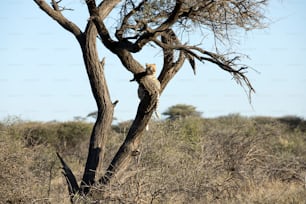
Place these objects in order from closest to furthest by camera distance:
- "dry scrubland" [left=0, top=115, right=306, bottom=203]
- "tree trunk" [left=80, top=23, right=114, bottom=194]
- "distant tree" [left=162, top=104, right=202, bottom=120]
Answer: "dry scrubland" [left=0, top=115, right=306, bottom=203] < "tree trunk" [left=80, top=23, right=114, bottom=194] < "distant tree" [left=162, top=104, right=202, bottom=120]

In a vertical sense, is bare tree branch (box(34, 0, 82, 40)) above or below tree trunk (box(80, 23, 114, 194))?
above

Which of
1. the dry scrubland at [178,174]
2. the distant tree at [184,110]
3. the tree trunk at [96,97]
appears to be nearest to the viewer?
the dry scrubland at [178,174]

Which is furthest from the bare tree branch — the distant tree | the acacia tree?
the distant tree

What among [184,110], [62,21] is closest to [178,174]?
[62,21]

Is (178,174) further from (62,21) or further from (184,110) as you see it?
(184,110)

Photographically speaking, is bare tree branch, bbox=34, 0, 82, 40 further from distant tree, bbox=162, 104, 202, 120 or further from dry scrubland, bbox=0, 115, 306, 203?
distant tree, bbox=162, 104, 202, 120

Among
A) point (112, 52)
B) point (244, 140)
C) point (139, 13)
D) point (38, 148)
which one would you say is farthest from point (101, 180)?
point (244, 140)

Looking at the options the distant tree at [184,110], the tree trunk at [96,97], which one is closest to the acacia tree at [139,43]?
the tree trunk at [96,97]

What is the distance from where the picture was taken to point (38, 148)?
15.6 m

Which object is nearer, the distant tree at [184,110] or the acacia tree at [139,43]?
the acacia tree at [139,43]

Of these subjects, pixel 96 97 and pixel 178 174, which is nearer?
pixel 178 174

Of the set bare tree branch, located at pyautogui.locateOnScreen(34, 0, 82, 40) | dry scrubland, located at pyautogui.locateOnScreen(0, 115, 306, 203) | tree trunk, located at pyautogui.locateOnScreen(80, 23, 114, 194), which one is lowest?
dry scrubland, located at pyautogui.locateOnScreen(0, 115, 306, 203)

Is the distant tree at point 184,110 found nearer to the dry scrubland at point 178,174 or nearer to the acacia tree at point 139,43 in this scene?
the dry scrubland at point 178,174

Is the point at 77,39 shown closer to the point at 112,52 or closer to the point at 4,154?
the point at 112,52
